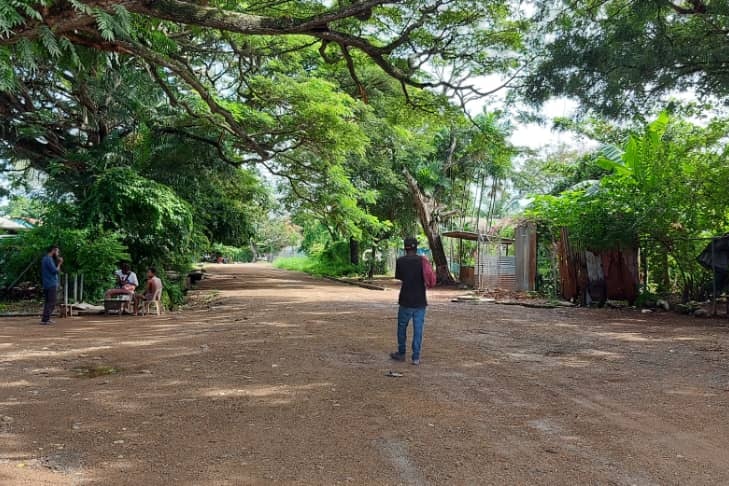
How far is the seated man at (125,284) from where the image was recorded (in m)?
13.9

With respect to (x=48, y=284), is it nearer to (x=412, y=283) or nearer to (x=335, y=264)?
(x=412, y=283)

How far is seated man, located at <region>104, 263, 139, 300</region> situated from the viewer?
13.9 metres

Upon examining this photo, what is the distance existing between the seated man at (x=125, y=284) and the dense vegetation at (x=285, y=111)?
494 millimetres

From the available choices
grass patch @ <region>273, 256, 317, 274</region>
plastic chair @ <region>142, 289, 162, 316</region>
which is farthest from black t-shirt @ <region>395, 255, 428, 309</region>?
grass patch @ <region>273, 256, 317, 274</region>

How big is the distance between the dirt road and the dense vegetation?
322cm

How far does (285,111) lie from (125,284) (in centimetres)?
627

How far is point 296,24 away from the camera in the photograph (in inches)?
291

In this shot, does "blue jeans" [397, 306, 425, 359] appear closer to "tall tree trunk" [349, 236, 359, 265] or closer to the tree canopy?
the tree canopy

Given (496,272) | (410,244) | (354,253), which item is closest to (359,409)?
(410,244)

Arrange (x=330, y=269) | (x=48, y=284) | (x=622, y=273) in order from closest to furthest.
A: (x=48, y=284) → (x=622, y=273) → (x=330, y=269)

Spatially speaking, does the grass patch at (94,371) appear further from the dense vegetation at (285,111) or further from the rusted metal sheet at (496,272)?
the rusted metal sheet at (496,272)

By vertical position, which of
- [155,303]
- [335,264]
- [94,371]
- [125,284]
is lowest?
[94,371]

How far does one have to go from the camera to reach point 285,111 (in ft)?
54.1

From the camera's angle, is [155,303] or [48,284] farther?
[155,303]
